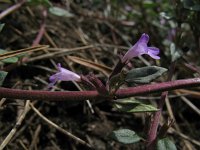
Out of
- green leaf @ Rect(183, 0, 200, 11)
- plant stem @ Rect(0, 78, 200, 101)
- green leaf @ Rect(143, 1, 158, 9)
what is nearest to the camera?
plant stem @ Rect(0, 78, 200, 101)

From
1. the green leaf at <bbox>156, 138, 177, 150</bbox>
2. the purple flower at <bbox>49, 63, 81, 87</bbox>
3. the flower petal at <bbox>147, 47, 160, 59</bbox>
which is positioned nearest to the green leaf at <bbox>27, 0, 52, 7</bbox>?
the purple flower at <bbox>49, 63, 81, 87</bbox>

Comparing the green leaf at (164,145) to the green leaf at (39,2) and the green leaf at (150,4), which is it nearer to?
the green leaf at (39,2)

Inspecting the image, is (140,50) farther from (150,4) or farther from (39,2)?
(150,4)

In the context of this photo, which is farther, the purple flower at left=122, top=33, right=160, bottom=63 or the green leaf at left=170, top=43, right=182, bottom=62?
the green leaf at left=170, top=43, right=182, bottom=62

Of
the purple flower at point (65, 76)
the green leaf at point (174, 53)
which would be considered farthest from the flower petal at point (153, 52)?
the green leaf at point (174, 53)

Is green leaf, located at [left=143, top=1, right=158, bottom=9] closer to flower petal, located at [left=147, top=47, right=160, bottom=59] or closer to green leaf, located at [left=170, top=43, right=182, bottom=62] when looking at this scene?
green leaf, located at [left=170, top=43, right=182, bottom=62]

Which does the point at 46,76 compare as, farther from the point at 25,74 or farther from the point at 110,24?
the point at 110,24
